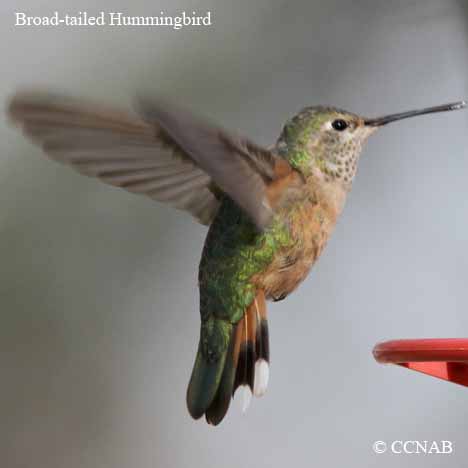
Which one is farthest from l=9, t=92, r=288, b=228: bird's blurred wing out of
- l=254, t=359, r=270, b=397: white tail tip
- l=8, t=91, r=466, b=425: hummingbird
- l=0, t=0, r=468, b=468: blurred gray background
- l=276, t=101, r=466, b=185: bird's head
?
l=0, t=0, r=468, b=468: blurred gray background

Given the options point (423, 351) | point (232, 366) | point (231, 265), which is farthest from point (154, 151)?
point (423, 351)

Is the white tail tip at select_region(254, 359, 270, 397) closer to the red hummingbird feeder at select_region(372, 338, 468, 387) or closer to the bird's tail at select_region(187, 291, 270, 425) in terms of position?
the bird's tail at select_region(187, 291, 270, 425)

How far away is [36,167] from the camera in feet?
6.24

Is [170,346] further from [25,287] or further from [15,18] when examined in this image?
[15,18]

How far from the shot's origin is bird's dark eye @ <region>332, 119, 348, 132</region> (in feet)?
3.96

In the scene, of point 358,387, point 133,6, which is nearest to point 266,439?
point 358,387

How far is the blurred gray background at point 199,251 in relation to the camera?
72.2 inches

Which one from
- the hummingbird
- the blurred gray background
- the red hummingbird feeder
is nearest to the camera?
the red hummingbird feeder

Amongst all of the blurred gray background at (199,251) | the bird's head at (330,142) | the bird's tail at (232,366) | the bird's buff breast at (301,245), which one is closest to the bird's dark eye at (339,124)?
the bird's head at (330,142)

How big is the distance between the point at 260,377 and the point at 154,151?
1.26ft

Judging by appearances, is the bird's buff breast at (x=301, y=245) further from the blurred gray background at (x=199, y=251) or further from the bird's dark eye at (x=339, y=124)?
the blurred gray background at (x=199, y=251)

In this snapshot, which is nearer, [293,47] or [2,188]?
[2,188]

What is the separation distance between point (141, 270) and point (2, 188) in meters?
0.39

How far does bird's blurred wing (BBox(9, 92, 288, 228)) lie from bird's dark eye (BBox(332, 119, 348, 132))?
0.13 metres
